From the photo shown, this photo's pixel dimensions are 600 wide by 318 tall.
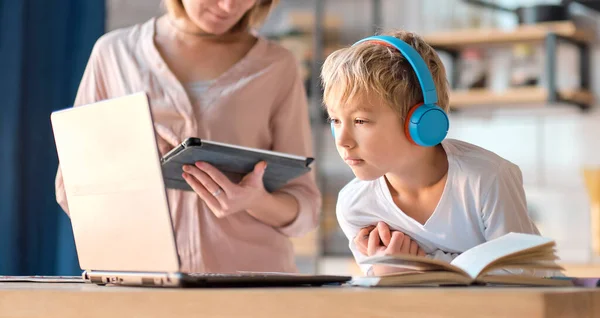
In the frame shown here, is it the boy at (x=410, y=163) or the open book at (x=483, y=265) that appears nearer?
the open book at (x=483, y=265)

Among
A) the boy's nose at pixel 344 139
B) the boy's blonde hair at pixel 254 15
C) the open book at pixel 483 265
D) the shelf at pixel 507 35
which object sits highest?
the boy's blonde hair at pixel 254 15

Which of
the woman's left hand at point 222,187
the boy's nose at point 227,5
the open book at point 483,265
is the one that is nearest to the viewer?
the open book at point 483,265

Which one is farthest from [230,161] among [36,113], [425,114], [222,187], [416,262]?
[36,113]

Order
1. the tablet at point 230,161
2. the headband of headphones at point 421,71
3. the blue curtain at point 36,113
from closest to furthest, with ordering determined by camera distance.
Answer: the headband of headphones at point 421,71 < the tablet at point 230,161 < the blue curtain at point 36,113

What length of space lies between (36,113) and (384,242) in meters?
1.21

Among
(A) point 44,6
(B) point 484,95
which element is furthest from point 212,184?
(B) point 484,95

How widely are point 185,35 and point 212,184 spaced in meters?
0.40

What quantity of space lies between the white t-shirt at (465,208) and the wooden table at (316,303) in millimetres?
386

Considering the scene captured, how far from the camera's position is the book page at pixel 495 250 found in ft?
2.76

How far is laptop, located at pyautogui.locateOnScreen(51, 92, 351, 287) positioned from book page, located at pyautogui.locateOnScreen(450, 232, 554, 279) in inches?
5.6

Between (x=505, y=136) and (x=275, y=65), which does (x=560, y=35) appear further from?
(x=275, y=65)

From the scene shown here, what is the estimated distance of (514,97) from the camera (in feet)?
11.1

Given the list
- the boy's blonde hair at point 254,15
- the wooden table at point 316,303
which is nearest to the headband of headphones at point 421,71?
the wooden table at point 316,303

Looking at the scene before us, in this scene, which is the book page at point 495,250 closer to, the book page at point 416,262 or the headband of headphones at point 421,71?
the book page at point 416,262
